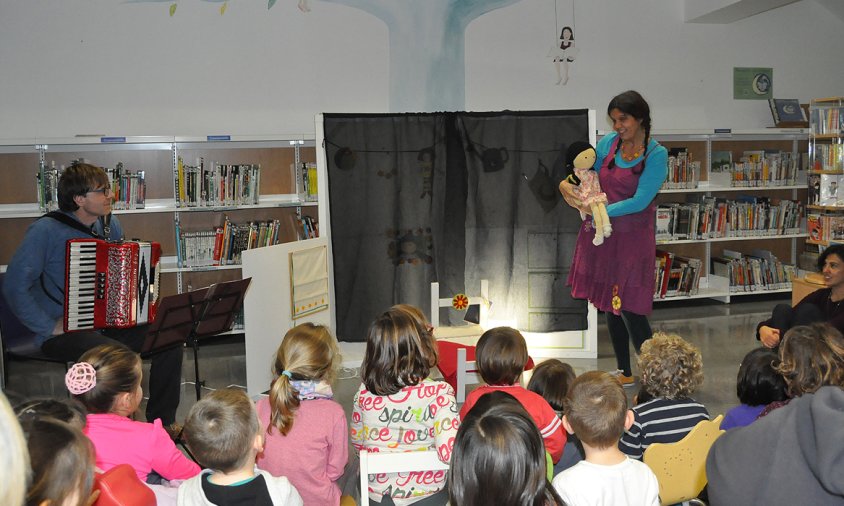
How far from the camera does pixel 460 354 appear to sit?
375cm

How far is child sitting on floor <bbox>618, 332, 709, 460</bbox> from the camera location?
251 centimetres

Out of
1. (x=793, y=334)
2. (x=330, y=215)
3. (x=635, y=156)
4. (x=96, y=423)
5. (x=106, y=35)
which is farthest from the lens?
(x=106, y=35)

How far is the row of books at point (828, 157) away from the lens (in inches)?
226

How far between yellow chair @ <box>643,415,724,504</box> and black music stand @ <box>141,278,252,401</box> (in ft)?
7.70

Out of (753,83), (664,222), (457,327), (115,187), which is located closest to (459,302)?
(457,327)

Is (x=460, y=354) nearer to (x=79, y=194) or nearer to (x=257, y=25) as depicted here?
(x=79, y=194)

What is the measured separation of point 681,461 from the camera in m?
2.24

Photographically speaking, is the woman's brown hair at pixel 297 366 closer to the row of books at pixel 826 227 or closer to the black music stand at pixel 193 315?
the black music stand at pixel 193 315

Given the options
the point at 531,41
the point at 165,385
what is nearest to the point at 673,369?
the point at 165,385

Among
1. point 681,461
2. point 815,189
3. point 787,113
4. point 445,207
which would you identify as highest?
point 787,113

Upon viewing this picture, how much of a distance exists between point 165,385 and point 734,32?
20.0ft

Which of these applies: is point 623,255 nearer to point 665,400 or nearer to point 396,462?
point 665,400

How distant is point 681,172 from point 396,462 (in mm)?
5409

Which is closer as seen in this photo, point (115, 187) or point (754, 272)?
point (115, 187)
